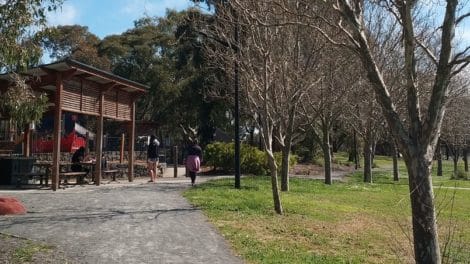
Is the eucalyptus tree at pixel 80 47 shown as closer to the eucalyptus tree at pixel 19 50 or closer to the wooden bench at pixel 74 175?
the wooden bench at pixel 74 175

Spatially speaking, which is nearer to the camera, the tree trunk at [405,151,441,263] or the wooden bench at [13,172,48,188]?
the tree trunk at [405,151,441,263]

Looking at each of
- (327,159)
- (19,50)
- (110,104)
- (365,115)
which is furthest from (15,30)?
(365,115)

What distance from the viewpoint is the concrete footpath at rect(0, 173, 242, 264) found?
8.38m

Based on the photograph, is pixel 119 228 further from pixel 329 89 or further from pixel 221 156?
pixel 221 156

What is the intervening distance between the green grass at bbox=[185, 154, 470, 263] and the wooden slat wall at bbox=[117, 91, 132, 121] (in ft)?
14.7

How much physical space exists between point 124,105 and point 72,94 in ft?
13.5

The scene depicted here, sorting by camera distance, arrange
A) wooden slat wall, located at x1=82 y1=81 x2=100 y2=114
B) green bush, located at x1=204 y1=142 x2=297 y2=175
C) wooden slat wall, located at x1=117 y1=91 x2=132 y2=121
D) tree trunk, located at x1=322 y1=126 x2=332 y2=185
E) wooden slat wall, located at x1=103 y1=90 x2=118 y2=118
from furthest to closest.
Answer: green bush, located at x1=204 y1=142 x2=297 y2=175
tree trunk, located at x1=322 y1=126 x2=332 y2=185
wooden slat wall, located at x1=117 y1=91 x2=132 y2=121
wooden slat wall, located at x1=103 y1=90 x2=118 y2=118
wooden slat wall, located at x1=82 y1=81 x2=100 y2=114

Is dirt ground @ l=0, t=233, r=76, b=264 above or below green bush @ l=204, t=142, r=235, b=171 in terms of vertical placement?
below

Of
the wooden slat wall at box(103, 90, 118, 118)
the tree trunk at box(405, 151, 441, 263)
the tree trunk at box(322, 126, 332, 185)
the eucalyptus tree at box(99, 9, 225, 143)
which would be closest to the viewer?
the tree trunk at box(405, 151, 441, 263)

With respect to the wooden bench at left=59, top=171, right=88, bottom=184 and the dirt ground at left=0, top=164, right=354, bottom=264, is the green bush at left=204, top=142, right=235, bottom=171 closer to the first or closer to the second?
the wooden bench at left=59, top=171, right=88, bottom=184

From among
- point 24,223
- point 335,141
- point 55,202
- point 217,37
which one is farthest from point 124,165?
point 335,141

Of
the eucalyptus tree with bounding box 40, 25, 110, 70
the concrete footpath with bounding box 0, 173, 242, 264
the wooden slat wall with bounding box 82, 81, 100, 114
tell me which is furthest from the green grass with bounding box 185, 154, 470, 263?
the eucalyptus tree with bounding box 40, 25, 110, 70

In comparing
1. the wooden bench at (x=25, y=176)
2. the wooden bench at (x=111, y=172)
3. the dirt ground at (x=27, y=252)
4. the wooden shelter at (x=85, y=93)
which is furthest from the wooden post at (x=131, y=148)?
the dirt ground at (x=27, y=252)

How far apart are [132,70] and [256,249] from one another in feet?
145
